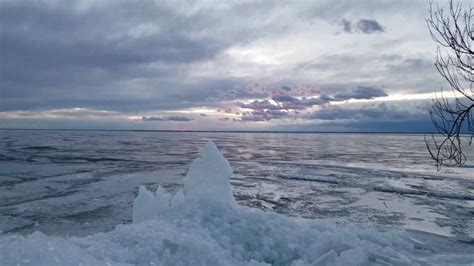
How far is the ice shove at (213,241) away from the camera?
428 cm

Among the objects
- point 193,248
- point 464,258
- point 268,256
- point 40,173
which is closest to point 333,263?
point 268,256

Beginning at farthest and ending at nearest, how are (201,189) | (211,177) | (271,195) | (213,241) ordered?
(271,195), (211,177), (201,189), (213,241)

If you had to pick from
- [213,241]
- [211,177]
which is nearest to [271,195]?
[211,177]

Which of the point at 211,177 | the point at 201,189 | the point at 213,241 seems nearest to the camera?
the point at 213,241

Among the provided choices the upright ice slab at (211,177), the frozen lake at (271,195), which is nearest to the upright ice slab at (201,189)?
the upright ice slab at (211,177)

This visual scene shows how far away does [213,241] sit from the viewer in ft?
17.6

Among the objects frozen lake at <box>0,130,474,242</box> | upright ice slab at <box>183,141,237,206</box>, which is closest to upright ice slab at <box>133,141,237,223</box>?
upright ice slab at <box>183,141,237,206</box>

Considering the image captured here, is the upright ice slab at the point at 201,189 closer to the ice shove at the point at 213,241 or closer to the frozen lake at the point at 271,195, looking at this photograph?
the ice shove at the point at 213,241

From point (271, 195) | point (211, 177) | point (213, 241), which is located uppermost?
point (211, 177)

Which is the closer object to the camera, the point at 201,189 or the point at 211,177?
the point at 201,189

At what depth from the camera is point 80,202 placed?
11.7 metres

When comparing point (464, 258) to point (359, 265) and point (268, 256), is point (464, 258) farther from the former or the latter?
point (268, 256)

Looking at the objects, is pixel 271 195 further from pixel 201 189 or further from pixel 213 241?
pixel 213 241

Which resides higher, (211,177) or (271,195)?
(211,177)
